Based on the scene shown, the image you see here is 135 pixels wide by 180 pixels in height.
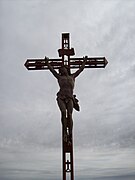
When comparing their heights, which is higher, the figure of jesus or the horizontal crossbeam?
the horizontal crossbeam

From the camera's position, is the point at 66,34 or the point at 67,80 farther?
the point at 66,34

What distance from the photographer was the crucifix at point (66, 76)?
295 inches

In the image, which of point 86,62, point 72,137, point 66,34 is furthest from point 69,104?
point 66,34

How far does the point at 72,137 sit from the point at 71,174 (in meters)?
0.86

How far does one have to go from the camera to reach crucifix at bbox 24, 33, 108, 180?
24.6 ft

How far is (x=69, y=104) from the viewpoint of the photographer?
7.60 meters

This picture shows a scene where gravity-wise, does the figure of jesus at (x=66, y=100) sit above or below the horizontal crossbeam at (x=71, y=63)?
below

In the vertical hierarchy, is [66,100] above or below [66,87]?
below

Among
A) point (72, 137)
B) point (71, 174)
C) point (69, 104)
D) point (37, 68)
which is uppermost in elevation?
point (37, 68)

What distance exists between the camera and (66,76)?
7734 mm

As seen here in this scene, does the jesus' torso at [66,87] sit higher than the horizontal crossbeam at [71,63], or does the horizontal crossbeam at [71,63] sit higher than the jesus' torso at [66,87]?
the horizontal crossbeam at [71,63]

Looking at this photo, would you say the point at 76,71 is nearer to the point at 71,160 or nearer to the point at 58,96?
the point at 58,96

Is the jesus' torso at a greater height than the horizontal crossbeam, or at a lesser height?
lesser

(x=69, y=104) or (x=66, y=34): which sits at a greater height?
(x=66, y=34)
